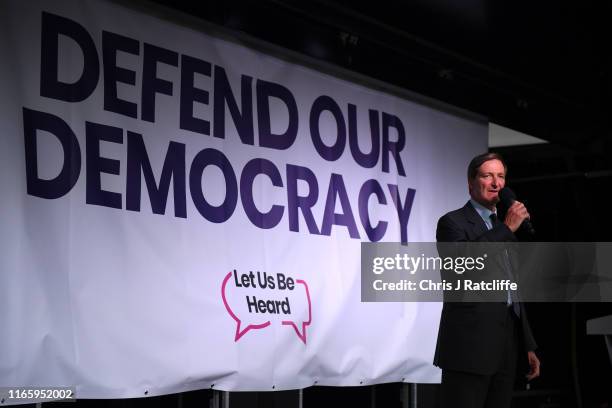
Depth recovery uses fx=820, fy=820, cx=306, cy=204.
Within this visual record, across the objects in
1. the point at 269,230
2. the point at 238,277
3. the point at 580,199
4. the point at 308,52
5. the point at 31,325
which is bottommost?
the point at 31,325

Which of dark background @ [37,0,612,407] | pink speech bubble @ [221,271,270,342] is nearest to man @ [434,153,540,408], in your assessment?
pink speech bubble @ [221,271,270,342]

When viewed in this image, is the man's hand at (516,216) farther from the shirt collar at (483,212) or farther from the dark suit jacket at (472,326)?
the shirt collar at (483,212)

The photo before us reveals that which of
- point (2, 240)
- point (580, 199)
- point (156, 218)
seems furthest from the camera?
point (580, 199)

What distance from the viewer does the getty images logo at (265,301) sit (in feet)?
12.9

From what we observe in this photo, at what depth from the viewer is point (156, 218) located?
12.0 ft

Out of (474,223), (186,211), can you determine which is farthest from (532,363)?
(186,211)

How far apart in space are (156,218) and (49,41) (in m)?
0.88

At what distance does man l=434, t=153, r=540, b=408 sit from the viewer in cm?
308

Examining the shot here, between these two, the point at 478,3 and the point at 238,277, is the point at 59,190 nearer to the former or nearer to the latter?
A: the point at 238,277

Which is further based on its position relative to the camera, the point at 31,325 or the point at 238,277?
the point at 238,277

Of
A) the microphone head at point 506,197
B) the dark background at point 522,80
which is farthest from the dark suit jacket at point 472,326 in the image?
the dark background at point 522,80

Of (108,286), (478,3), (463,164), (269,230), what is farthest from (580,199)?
(108,286)

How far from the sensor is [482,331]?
311 centimetres

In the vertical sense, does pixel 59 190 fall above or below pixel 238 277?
above
